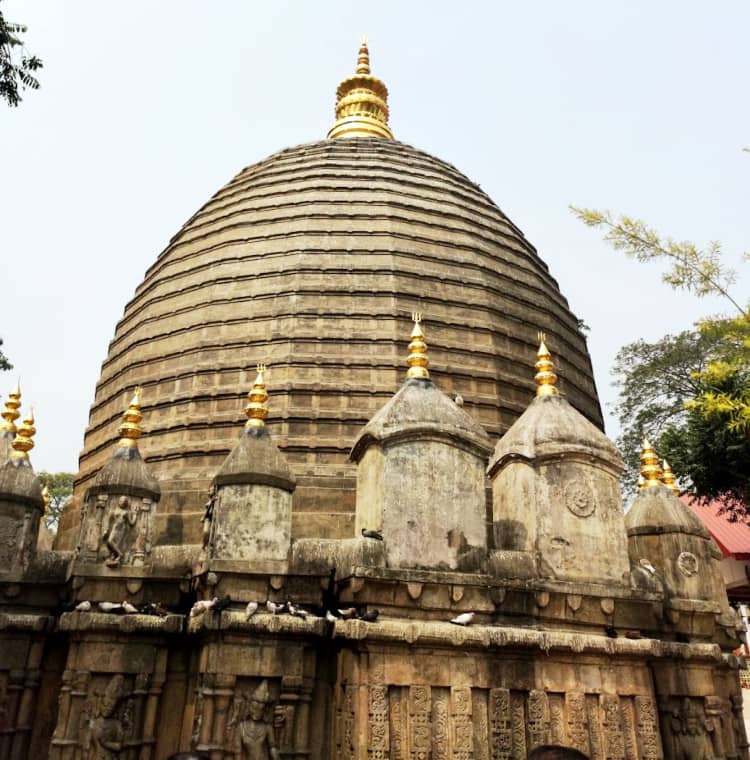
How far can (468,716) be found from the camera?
677 centimetres

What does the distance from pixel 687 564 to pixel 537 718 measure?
3053mm

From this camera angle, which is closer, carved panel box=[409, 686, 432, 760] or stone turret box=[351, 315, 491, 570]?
carved panel box=[409, 686, 432, 760]

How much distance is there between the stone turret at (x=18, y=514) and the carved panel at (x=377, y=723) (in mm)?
4068

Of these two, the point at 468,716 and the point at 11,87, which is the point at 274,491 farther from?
the point at 11,87

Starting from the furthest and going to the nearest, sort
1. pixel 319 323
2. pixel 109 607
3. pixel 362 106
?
pixel 362 106, pixel 319 323, pixel 109 607

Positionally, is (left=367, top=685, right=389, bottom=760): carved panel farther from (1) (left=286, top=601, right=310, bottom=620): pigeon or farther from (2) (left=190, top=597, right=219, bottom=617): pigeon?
(2) (left=190, top=597, right=219, bottom=617): pigeon

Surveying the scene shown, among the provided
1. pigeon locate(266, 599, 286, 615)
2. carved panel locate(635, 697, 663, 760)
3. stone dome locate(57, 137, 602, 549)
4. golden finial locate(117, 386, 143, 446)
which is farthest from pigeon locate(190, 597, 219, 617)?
carved panel locate(635, 697, 663, 760)

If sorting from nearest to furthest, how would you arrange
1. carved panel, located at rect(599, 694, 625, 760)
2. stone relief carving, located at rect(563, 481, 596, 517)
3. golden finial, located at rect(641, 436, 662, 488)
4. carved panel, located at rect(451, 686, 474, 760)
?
carved panel, located at rect(451, 686, 474, 760) < carved panel, located at rect(599, 694, 625, 760) < stone relief carving, located at rect(563, 481, 596, 517) < golden finial, located at rect(641, 436, 662, 488)

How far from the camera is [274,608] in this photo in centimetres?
684

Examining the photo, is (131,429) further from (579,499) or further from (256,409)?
(579,499)

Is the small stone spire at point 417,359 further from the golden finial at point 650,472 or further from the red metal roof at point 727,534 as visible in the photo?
the red metal roof at point 727,534

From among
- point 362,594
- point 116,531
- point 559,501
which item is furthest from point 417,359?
point 116,531

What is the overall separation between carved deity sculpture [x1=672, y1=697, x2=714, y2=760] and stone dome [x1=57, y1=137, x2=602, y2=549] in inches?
172

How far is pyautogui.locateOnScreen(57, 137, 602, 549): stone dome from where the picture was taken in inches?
424
